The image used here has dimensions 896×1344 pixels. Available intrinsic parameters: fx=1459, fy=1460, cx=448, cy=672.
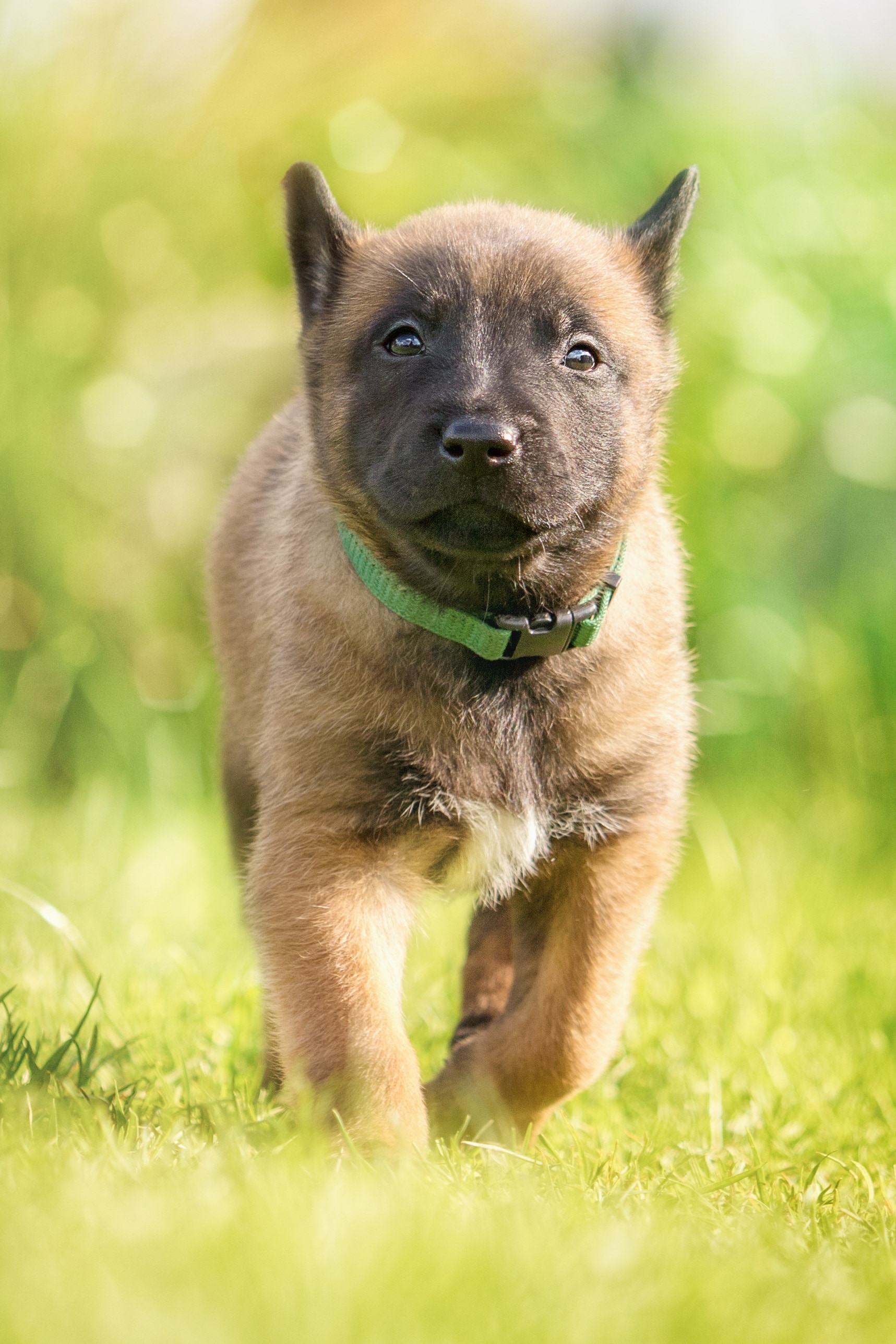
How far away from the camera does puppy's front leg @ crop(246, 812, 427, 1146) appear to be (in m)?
2.72

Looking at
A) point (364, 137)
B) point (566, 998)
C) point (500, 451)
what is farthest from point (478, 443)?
point (364, 137)

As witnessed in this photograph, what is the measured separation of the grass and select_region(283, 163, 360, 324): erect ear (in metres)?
1.48

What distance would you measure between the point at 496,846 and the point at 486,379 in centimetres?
95

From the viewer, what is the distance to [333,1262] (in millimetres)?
1914

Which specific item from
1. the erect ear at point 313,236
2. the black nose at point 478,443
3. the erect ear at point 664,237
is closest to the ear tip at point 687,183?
the erect ear at point 664,237

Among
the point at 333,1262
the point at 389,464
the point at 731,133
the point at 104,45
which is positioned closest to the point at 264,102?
the point at 104,45

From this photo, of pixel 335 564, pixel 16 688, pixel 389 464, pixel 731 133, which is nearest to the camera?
pixel 389 464

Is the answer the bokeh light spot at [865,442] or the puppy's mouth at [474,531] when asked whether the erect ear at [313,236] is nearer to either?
the puppy's mouth at [474,531]

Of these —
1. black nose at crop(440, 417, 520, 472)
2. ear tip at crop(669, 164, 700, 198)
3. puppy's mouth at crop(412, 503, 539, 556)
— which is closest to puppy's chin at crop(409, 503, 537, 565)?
puppy's mouth at crop(412, 503, 539, 556)

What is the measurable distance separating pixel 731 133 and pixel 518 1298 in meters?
7.29

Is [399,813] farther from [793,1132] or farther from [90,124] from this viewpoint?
[90,124]

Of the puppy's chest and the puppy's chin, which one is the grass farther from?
the puppy's chin

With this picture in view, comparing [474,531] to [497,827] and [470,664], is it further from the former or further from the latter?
[497,827]

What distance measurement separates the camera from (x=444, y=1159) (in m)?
2.76
